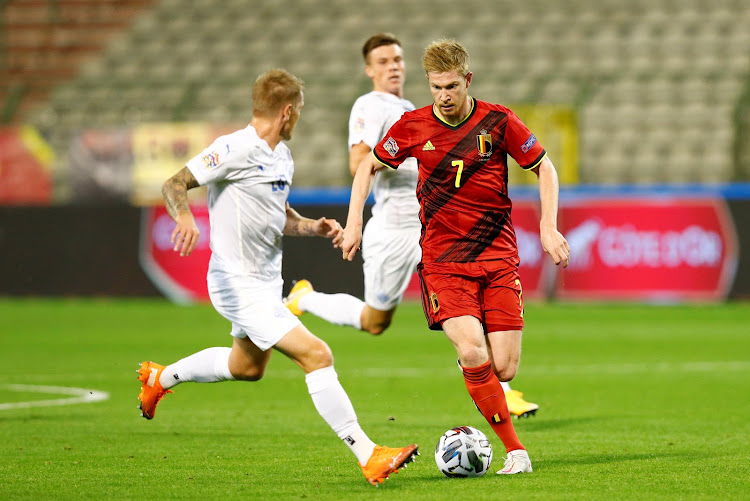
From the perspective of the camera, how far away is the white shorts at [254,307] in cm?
595

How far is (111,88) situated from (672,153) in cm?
962

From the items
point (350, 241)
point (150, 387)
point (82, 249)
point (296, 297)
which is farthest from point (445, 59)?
point (82, 249)

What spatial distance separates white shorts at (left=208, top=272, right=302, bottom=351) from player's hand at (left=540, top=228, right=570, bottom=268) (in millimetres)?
1277

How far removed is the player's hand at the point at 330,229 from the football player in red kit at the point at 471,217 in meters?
0.24

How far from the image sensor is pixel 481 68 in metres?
22.2

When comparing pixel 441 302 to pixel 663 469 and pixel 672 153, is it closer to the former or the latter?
pixel 663 469

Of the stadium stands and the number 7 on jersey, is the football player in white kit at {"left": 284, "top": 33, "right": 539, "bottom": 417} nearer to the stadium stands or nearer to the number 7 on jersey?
the number 7 on jersey

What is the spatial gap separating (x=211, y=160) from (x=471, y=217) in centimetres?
133

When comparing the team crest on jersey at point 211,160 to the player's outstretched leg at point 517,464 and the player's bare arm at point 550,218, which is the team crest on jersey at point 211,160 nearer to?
the player's bare arm at point 550,218

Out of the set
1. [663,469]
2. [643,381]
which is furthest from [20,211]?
[663,469]

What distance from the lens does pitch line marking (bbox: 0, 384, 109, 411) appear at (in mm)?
8820

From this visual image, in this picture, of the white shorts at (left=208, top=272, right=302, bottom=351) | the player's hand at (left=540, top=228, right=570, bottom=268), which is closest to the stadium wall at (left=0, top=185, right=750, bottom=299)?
the white shorts at (left=208, top=272, right=302, bottom=351)

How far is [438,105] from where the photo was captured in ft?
19.8

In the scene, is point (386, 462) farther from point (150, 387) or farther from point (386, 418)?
point (386, 418)
